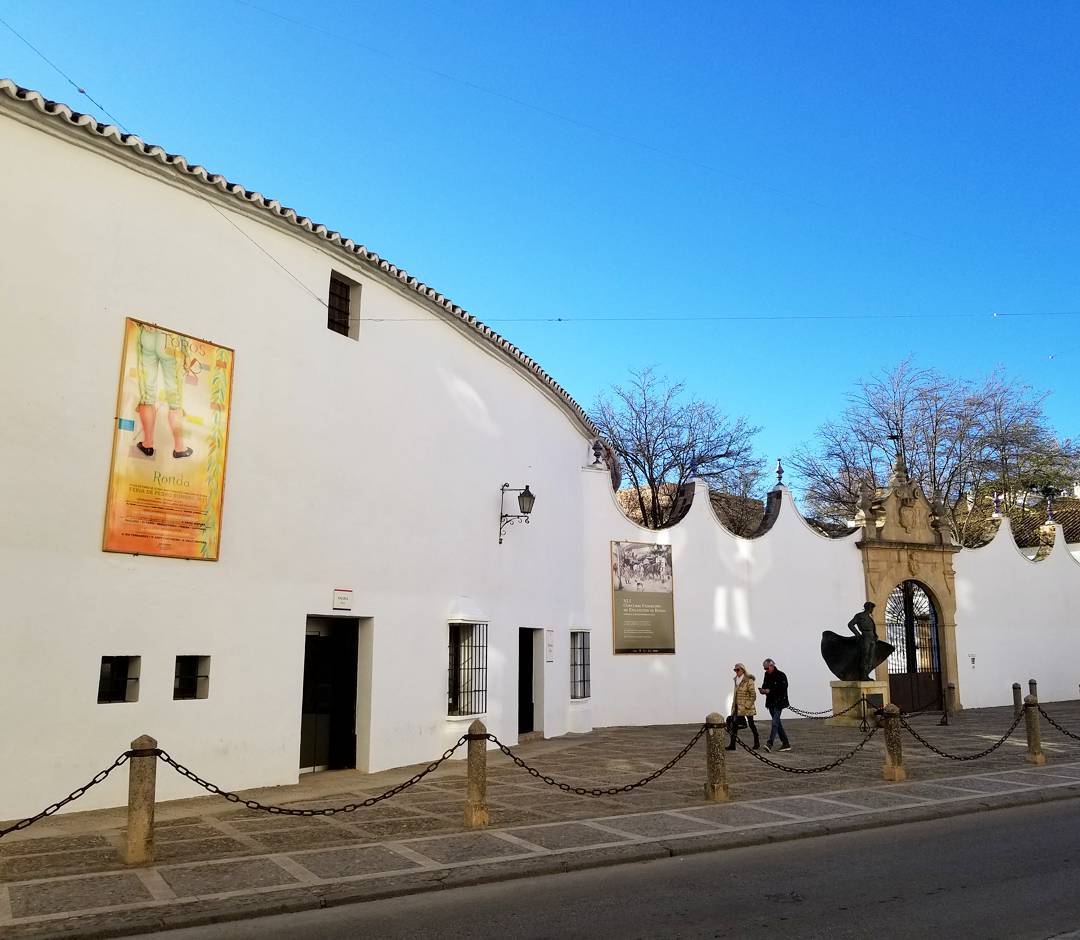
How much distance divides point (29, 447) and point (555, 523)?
34.3ft

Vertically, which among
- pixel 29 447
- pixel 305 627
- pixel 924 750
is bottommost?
pixel 924 750

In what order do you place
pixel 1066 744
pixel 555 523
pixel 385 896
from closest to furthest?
pixel 385 896, pixel 1066 744, pixel 555 523

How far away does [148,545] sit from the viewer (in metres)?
9.81

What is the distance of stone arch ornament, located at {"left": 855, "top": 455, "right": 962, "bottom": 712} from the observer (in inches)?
901

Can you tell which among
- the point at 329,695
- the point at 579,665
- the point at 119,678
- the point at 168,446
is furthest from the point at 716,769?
the point at 579,665

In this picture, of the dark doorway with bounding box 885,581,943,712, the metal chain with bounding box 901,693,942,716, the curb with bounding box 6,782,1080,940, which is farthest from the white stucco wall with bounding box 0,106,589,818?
the metal chain with bounding box 901,693,942,716

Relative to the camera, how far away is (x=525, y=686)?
56.3 ft

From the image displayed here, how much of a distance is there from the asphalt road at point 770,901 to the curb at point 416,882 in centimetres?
12

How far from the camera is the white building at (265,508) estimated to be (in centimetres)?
902

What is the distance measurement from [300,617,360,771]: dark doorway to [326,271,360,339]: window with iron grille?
4.05 meters

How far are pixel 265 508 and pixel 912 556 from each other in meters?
18.2

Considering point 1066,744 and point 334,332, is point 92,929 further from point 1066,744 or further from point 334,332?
point 1066,744

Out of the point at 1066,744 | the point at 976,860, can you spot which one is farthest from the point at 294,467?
the point at 1066,744

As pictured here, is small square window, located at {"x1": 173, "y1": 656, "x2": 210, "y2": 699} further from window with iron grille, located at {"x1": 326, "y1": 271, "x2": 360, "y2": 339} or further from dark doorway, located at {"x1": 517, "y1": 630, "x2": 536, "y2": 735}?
dark doorway, located at {"x1": 517, "y1": 630, "x2": 536, "y2": 735}
